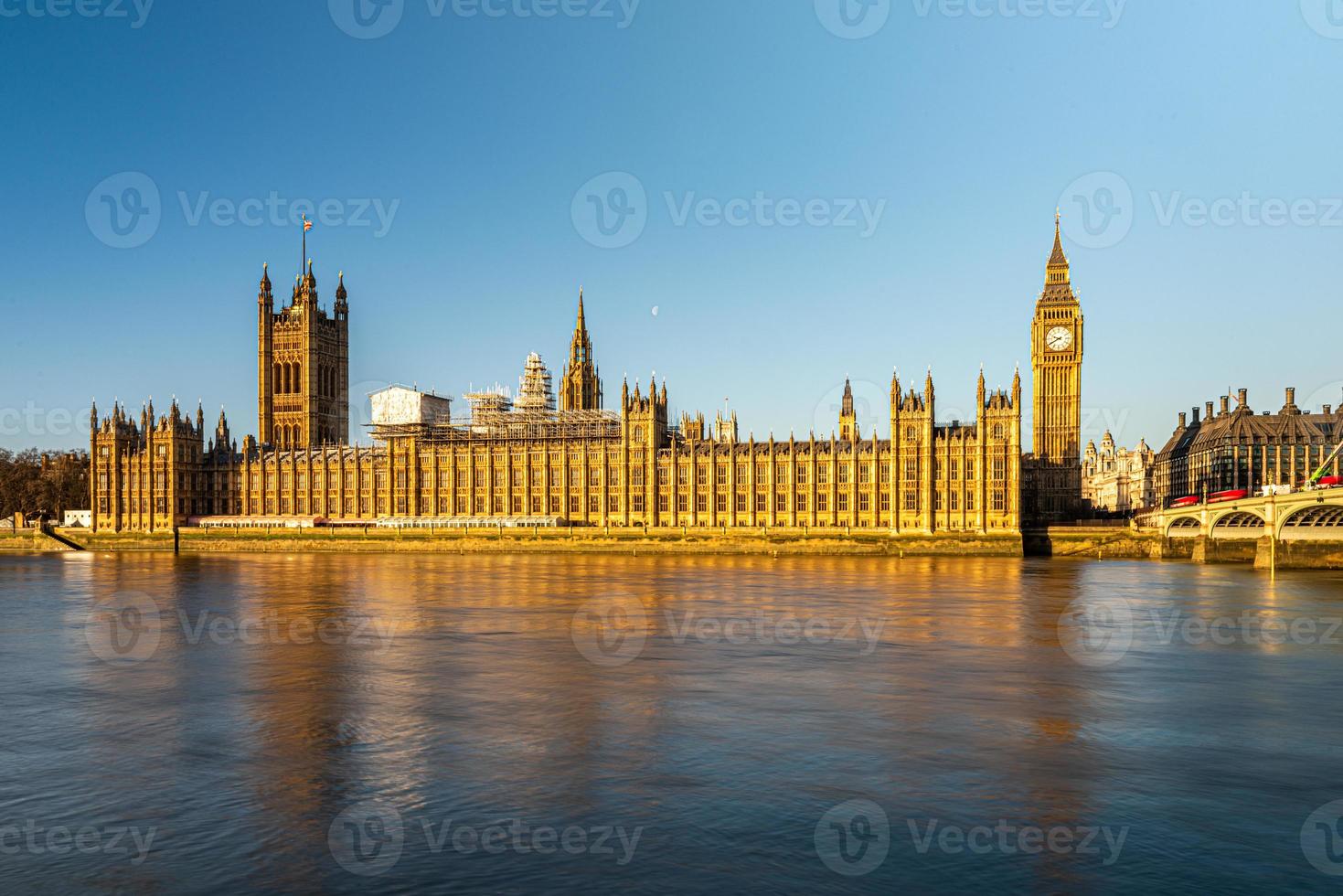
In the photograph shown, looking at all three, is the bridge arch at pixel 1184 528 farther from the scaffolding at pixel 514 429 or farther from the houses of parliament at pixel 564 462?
the scaffolding at pixel 514 429

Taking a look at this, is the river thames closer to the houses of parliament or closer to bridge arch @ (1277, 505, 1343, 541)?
bridge arch @ (1277, 505, 1343, 541)

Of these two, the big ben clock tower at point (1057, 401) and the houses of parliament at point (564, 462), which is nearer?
the houses of parliament at point (564, 462)

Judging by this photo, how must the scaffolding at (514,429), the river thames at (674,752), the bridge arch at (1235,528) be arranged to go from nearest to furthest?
the river thames at (674,752), the bridge arch at (1235,528), the scaffolding at (514,429)

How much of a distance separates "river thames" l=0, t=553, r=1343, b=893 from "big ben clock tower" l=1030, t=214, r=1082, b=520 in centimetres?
8633

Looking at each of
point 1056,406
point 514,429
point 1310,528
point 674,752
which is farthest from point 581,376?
point 674,752

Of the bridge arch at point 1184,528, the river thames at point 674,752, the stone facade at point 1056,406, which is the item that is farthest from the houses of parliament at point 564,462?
the river thames at point 674,752

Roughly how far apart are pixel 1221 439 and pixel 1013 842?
139680 mm

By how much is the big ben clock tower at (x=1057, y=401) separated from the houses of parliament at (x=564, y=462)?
0.18 metres

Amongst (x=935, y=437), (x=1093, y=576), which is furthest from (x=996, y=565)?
(x=935, y=437)

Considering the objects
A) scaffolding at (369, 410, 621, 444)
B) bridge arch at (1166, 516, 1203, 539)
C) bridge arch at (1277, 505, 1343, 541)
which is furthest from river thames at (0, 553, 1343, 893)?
scaffolding at (369, 410, 621, 444)

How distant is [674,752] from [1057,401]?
124567 mm

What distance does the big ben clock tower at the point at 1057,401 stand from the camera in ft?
450

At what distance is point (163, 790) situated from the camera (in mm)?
22734

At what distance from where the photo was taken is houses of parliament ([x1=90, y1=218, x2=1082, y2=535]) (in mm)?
109875
